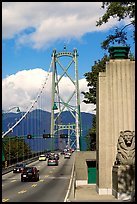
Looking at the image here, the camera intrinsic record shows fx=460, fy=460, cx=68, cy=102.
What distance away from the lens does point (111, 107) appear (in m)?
28.8

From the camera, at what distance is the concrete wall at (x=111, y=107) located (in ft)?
93.6

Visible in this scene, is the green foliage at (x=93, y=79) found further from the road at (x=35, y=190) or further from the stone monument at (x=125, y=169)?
the stone monument at (x=125, y=169)

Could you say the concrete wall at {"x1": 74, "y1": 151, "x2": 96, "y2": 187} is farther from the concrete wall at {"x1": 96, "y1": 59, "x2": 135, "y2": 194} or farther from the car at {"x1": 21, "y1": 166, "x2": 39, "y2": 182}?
the concrete wall at {"x1": 96, "y1": 59, "x2": 135, "y2": 194}

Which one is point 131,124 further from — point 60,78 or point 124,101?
point 60,78

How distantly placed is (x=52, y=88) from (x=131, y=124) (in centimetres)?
10407

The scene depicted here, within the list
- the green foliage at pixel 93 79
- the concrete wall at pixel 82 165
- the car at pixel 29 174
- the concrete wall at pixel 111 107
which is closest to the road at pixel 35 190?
the car at pixel 29 174

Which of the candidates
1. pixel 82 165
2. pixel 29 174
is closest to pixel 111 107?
pixel 82 165

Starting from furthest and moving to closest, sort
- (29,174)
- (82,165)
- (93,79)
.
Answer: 1. (93,79)
2. (29,174)
3. (82,165)

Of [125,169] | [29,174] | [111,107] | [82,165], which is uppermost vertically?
[111,107]

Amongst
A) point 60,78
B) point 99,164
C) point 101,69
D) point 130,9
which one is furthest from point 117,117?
point 60,78

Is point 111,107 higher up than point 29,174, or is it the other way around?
point 111,107

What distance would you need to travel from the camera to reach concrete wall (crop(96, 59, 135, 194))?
28516mm

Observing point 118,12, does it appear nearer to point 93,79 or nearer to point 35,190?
point 35,190

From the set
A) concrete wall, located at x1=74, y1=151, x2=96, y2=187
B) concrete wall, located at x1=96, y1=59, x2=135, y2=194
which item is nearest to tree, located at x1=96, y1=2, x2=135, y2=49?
concrete wall, located at x1=96, y1=59, x2=135, y2=194
